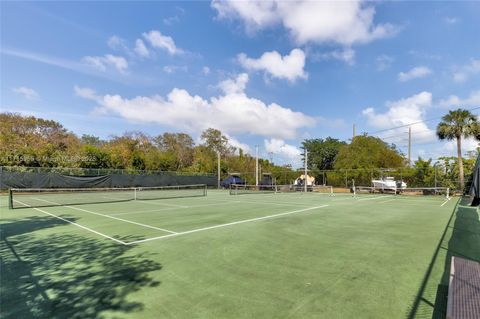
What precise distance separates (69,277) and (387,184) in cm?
2683

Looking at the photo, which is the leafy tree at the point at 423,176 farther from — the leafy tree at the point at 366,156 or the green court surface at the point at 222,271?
the green court surface at the point at 222,271

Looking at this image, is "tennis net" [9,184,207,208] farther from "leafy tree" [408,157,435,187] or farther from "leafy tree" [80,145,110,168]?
"leafy tree" [408,157,435,187]

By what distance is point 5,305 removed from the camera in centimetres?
331

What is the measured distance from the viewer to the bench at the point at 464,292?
2.66 m

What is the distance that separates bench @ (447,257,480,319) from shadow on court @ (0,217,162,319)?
343 cm

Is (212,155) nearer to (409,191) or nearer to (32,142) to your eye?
(32,142)

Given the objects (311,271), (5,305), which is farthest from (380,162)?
(5,305)

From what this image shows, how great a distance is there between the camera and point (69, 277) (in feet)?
13.6

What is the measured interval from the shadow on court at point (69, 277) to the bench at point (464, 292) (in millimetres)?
3432

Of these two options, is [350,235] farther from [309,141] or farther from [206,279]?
[309,141]

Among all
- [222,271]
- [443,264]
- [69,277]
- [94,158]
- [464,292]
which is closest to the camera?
[464,292]

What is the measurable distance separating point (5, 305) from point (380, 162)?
40.6 meters

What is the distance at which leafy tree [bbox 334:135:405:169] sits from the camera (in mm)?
36531

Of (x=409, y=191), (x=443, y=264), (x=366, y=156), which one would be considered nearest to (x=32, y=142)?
(x=443, y=264)
